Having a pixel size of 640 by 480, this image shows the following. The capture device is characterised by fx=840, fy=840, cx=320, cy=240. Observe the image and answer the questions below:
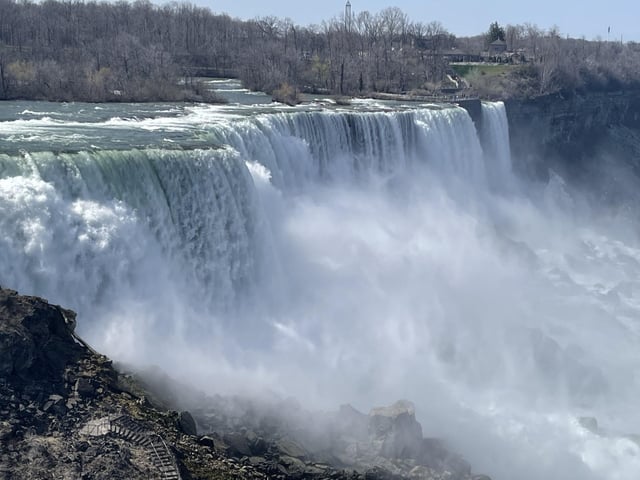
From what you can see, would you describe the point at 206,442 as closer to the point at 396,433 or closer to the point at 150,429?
the point at 150,429

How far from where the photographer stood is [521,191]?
37.1 metres

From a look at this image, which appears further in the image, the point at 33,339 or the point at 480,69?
the point at 480,69

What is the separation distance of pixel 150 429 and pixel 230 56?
1741 inches

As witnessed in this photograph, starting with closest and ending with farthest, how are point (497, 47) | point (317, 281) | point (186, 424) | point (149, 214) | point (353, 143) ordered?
point (186, 424) < point (149, 214) < point (317, 281) < point (353, 143) < point (497, 47)

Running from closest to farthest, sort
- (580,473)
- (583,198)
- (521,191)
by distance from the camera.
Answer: (580,473) → (521,191) → (583,198)

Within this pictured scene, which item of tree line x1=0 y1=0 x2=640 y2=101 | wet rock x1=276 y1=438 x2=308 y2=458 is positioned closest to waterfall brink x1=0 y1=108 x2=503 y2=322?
wet rock x1=276 y1=438 x2=308 y2=458

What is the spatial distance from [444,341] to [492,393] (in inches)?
78.6

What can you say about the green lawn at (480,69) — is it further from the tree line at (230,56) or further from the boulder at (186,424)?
the boulder at (186,424)

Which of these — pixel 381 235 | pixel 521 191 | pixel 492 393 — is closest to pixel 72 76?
pixel 381 235

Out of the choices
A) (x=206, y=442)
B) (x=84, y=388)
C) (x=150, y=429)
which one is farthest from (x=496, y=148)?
(x=150, y=429)

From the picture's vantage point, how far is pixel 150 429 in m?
11.2

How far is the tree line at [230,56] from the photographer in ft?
117

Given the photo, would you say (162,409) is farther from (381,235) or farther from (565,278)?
(565,278)

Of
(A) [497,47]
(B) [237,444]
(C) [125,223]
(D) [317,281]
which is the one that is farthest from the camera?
(A) [497,47]
